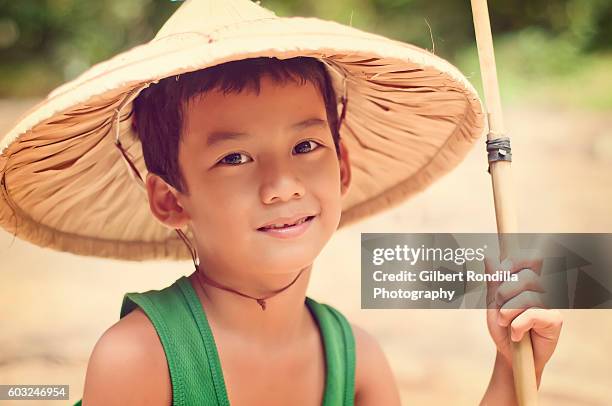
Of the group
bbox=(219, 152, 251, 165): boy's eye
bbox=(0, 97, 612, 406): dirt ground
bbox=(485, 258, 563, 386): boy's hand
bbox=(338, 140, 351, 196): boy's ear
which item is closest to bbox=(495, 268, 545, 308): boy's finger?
bbox=(485, 258, 563, 386): boy's hand

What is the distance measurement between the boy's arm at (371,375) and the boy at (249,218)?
0.09 metres

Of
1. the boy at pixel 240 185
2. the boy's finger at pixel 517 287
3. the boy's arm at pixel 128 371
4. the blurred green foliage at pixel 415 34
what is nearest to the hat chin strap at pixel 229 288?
the boy at pixel 240 185

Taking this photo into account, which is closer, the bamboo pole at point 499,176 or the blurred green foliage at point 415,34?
the bamboo pole at point 499,176

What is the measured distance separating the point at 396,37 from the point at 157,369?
74cm

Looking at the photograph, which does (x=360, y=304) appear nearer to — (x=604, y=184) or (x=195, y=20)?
(x=604, y=184)

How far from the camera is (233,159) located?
1.37 meters

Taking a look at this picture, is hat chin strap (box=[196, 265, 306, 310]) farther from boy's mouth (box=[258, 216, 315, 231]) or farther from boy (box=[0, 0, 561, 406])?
boy's mouth (box=[258, 216, 315, 231])

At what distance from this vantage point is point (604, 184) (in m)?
1.70

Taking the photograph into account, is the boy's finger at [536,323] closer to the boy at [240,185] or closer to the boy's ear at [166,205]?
the boy at [240,185]

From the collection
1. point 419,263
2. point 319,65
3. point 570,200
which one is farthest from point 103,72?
point 570,200

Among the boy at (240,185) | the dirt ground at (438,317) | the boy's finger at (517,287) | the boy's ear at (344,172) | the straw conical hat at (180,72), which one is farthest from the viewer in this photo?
the dirt ground at (438,317)

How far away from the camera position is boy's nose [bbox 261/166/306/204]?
1.34 m

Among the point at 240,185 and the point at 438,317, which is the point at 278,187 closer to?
the point at 240,185

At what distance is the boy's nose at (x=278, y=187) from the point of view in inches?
52.8
